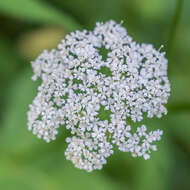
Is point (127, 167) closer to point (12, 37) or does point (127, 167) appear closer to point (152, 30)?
point (152, 30)

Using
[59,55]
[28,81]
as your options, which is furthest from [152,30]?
[59,55]

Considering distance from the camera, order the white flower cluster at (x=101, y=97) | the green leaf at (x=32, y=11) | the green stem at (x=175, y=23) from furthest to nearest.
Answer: the green leaf at (x=32, y=11), the green stem at (x=175, y=23), the white flower cluster at (x=101, y=97)

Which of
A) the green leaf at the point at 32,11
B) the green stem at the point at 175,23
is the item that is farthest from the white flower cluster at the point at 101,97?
the green leaf at the point at 32,11

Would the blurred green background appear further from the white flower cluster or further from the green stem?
the white flower cluster

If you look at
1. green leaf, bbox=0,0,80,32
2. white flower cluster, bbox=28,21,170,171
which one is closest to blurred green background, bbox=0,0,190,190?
green leaf, bbox=0,0,80,32

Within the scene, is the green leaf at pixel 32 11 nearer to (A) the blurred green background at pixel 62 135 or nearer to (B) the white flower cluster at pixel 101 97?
(A) the blurred green background at pixel 62 135

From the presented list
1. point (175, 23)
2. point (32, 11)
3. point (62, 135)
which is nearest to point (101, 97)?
point (62, 135)
